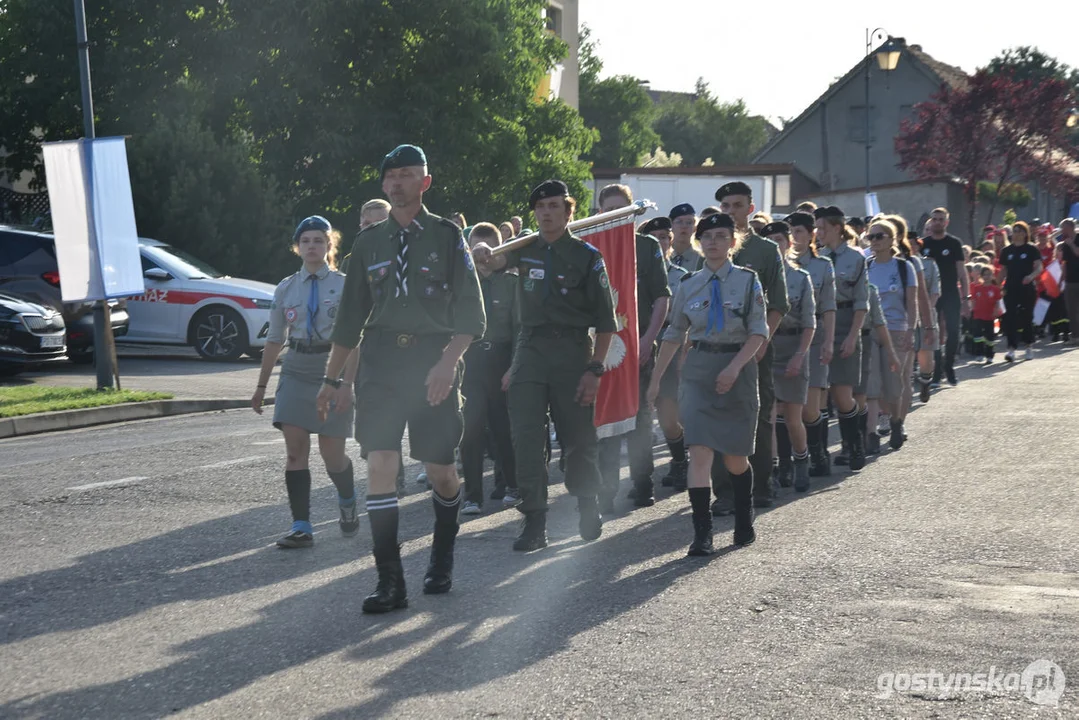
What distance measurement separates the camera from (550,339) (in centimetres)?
791

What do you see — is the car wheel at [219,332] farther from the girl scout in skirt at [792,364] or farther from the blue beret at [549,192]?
the blue beret at [549,192]

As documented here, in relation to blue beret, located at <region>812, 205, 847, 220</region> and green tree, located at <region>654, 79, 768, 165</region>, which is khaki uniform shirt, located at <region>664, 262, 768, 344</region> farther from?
green tree, located at <region>654, 79, 768, 165</region>

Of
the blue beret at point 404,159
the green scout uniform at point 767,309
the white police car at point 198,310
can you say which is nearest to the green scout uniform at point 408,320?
the blue beret at point 404,159

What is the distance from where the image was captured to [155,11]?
32250 mm

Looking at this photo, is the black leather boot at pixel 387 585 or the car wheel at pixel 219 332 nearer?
the black leather boot at pixel 387 585

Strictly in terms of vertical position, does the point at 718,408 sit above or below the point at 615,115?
below

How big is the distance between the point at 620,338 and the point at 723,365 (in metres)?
1.20

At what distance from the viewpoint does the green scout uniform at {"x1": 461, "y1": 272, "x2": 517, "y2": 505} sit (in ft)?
32.0

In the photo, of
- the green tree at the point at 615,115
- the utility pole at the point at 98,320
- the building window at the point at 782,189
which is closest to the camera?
the utility pole at the point at 98,320

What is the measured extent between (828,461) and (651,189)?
22.9 metres

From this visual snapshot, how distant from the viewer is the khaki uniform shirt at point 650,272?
378 inches

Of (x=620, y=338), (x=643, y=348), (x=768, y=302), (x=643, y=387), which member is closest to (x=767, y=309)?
(x=768, y=302)

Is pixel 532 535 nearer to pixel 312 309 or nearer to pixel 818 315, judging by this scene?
pixel 312 309

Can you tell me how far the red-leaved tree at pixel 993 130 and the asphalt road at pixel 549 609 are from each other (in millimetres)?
41788
